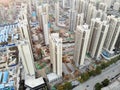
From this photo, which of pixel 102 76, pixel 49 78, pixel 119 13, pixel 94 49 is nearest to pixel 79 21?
pixel 94 49

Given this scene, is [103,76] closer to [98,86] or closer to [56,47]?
[98,86]

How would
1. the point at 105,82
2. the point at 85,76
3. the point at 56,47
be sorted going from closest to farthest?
the point at 56,47
the point at 105,82
the point at 85,76

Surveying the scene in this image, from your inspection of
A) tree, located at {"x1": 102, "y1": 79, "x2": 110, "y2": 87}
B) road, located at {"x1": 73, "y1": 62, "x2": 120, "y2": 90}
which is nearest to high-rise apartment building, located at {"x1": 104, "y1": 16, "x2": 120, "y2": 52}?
road, located at {"x1": 73, "y1": 62, "x2": 120, "y2": 90}

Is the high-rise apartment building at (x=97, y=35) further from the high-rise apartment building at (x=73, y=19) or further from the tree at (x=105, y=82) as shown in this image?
the high-rise apartment building at (x=73, y=19)

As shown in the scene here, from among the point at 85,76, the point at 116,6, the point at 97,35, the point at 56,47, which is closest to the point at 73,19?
the point at 97,35

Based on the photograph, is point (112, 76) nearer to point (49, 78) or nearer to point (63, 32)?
point (49, 78)
